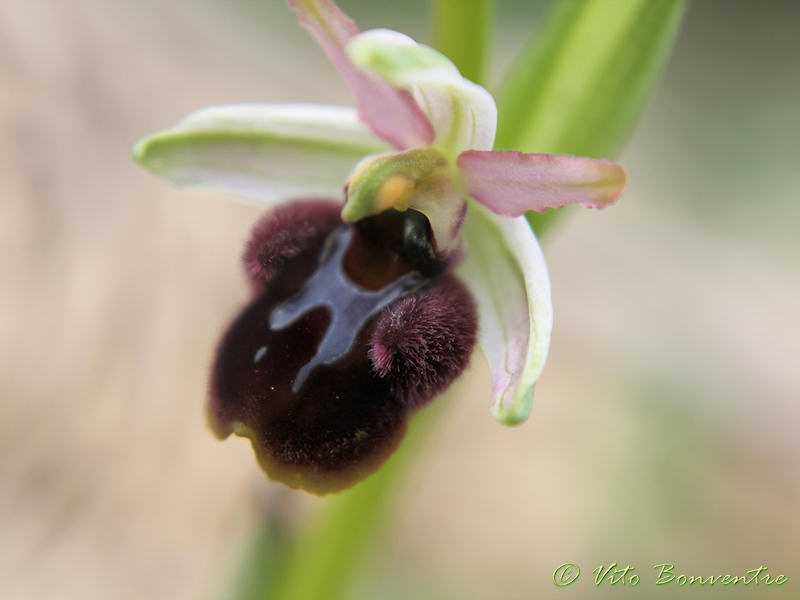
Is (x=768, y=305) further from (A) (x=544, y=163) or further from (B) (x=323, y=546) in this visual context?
(A) (x=544, y=163)

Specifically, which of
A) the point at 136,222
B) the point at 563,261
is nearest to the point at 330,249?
the point at 136,222

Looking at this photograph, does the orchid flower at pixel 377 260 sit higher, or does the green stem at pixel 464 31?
the green stem at pixel 464 31

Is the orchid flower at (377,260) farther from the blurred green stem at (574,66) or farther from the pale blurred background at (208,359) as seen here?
the pale blurred background at (208,359)

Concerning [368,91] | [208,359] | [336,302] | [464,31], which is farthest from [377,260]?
[208,359]

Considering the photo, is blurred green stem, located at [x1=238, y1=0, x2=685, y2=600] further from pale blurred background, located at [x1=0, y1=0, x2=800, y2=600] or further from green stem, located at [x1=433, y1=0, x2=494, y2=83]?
pale blurred background, located at [x1=0, y1=0, x2=800, y2=600]

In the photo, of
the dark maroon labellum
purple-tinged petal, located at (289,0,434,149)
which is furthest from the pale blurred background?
purple-tinged petal, located at (289,0,434,149)

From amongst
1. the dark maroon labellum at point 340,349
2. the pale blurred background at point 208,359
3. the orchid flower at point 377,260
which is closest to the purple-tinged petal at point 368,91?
the orchid flower at point 377,260

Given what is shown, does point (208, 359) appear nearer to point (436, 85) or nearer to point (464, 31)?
point (464, 31)
